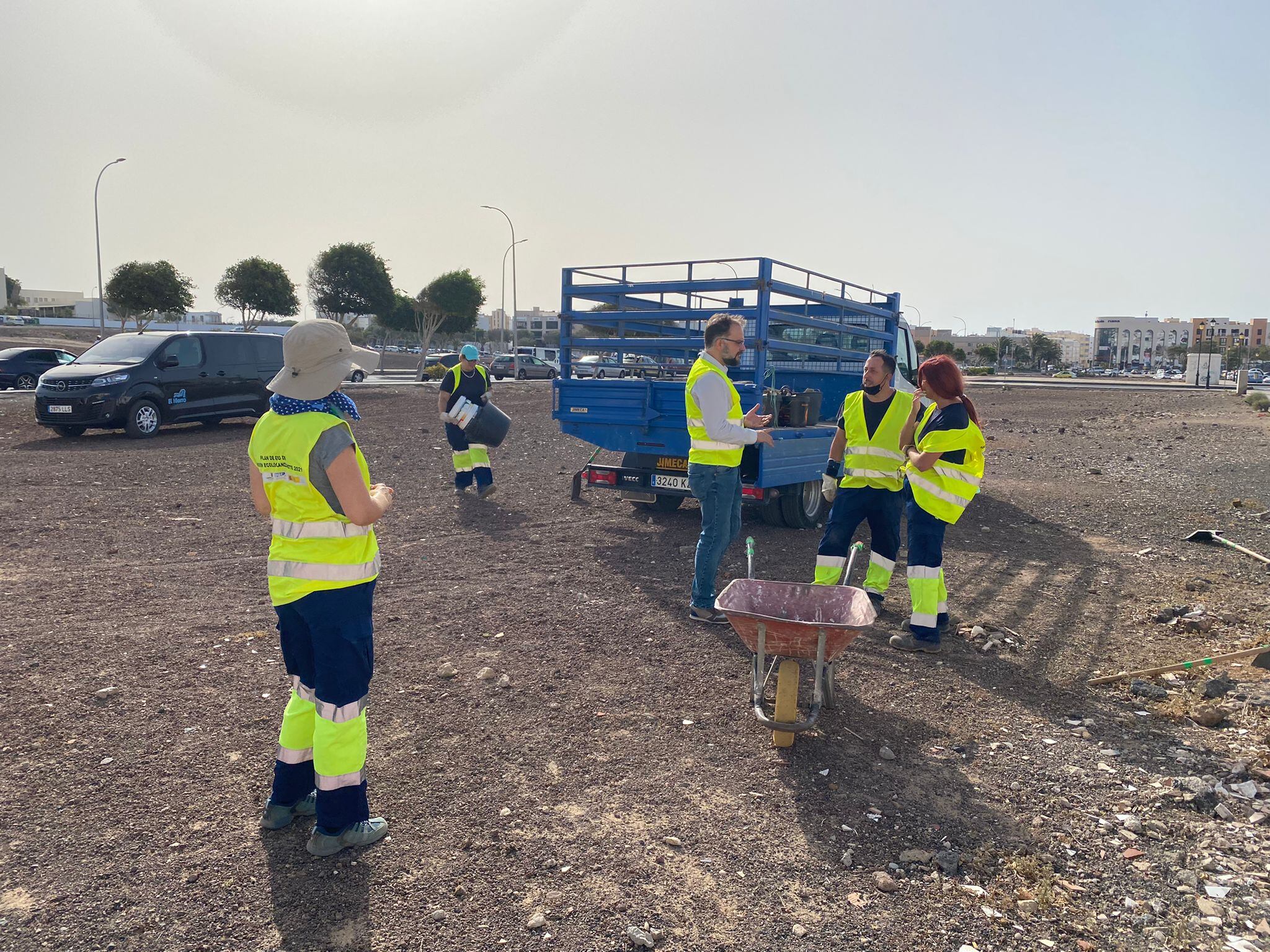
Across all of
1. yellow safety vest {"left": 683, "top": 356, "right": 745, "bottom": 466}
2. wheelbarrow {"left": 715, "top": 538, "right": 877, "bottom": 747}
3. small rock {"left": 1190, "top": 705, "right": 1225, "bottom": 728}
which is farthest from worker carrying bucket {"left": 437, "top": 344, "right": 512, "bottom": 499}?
small rock {"left": 1190, "top": 705, "right": 1225, "bottom": 728}

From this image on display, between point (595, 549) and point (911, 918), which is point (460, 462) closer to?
point (595, 549)

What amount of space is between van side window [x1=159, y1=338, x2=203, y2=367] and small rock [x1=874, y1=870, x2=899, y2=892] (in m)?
14.7

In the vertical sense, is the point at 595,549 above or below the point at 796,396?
below

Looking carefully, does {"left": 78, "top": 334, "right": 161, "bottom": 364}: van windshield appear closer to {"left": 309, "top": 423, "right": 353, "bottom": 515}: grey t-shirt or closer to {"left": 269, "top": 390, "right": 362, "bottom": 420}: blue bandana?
{"left": 269, "top": 390, "right": 362, "bottom": 420}: blue bandana

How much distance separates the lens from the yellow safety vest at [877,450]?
5621mm

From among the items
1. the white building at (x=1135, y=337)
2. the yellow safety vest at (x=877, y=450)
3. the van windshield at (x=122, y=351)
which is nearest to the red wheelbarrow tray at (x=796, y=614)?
the yellow safety vest at (x=877, y=450)

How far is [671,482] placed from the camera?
336 inches

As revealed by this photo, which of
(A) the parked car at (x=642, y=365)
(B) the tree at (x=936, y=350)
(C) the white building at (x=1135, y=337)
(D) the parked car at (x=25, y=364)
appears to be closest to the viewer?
(A) the parked car at (x=642, y=365)

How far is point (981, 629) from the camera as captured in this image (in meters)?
5.62

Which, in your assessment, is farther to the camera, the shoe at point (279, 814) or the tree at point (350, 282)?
the tree at point (350, 282)

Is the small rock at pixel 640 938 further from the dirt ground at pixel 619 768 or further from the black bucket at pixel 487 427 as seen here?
the black bucket at pixel 487 427

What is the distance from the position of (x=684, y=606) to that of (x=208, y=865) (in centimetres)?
369

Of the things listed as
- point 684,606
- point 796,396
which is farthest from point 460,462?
point 684,606

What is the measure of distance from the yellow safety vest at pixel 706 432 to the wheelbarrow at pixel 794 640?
1234 millimetres
